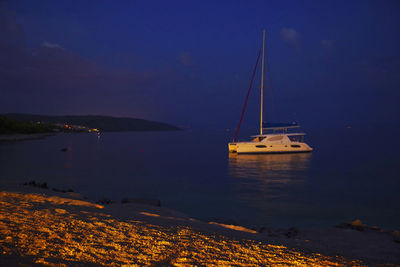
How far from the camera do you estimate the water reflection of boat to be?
19.2 meters

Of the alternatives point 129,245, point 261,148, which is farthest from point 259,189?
point 261,148

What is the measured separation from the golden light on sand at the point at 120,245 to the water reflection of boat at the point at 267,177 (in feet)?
38.8

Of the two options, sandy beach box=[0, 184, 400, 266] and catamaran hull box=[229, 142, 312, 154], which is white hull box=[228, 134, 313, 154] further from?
sandy beach box=[0, 184, 400, 266]

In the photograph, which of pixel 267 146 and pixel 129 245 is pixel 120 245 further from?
pixel 267 146

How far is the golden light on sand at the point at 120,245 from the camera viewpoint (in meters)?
4.74

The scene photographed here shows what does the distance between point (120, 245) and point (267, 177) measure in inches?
824

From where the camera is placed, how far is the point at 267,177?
24.8 metres

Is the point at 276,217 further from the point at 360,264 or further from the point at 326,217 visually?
the point at 360,264

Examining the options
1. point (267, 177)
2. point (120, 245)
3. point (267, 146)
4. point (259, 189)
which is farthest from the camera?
point (267, 146)

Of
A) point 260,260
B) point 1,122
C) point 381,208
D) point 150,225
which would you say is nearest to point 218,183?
point 381,208

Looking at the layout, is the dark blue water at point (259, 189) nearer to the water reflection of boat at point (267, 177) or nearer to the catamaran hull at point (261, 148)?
the water reflection of boat at point (267, 177)

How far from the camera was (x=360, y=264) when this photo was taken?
550 cm

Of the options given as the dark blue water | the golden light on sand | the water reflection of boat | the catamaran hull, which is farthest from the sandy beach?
the catamaran hull

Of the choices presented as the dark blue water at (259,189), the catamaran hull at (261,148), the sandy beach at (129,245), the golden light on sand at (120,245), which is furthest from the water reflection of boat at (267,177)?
the golden light on sand at (120,245)
